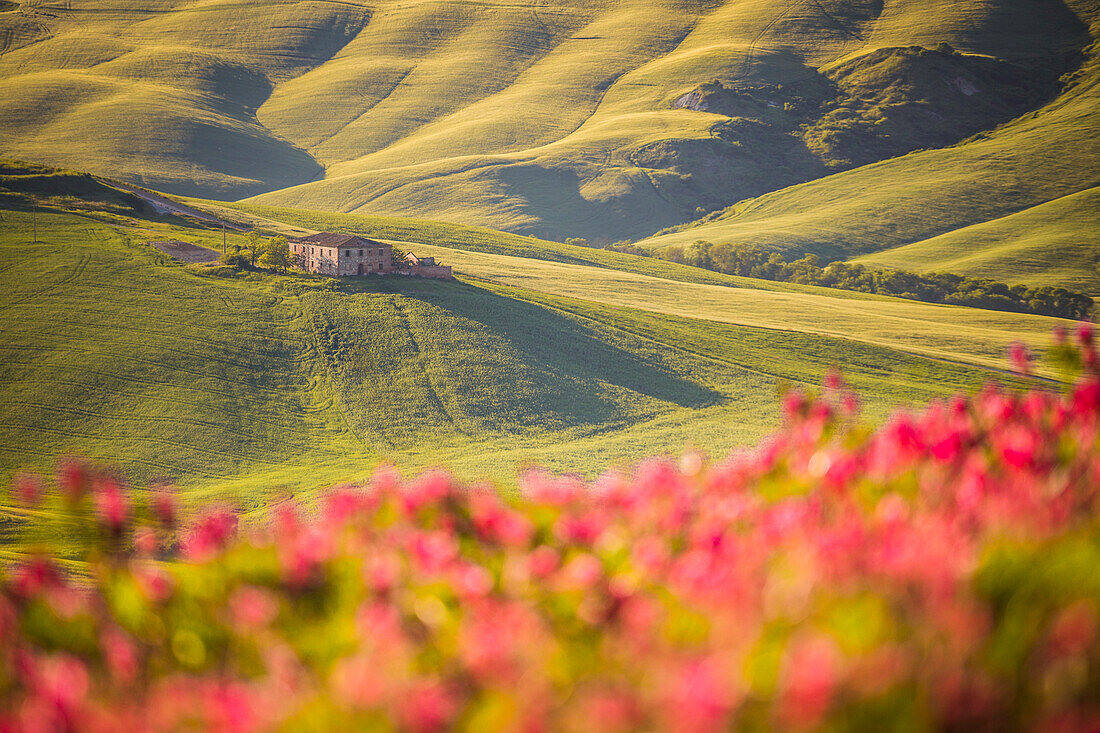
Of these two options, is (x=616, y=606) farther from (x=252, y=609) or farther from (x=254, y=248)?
(x=254, y=248)

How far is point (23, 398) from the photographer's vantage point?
82812mm

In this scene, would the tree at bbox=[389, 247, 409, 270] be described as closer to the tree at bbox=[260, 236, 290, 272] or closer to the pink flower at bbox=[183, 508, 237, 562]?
the tree at bbox=[260, 236, 290, 272]

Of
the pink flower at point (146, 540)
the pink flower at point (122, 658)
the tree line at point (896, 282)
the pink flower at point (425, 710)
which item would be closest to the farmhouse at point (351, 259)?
the tree line at point (896, 282)

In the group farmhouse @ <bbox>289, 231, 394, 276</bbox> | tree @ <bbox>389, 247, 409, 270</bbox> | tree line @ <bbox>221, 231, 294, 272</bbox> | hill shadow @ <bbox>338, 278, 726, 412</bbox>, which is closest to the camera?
hill shadow @ <bbox>338, 278, 726, 412</bbox>

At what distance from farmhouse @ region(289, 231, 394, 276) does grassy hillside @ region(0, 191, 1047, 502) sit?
7.63 ft

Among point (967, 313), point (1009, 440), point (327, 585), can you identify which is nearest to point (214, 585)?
point (327, 585)

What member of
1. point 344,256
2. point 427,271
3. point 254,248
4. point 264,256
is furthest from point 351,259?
point 254,248

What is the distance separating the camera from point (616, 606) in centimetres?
489

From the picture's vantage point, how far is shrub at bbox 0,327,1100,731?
371 centimetres

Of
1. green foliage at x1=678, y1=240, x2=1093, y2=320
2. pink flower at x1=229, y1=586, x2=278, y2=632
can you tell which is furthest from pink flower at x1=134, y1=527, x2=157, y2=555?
green foliage at x1=678, y1=240, x2=1093, y2=320

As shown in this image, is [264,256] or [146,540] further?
[264,256]

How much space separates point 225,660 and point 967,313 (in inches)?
6162

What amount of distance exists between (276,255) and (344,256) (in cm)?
1008

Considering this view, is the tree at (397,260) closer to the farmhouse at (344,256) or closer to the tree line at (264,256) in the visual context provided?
the farmhouse at (344,256)
